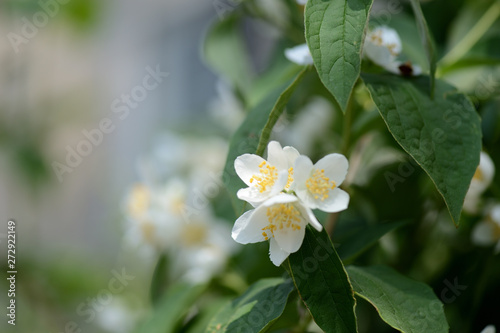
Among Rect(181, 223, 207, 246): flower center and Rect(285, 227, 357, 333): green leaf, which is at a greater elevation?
Rect(285, 227, 357, 333): green leaf

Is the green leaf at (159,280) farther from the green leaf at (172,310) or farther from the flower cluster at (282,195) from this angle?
the flower cluster at (282,195)

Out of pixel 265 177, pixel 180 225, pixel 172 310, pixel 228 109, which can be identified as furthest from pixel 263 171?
pixel 228 109

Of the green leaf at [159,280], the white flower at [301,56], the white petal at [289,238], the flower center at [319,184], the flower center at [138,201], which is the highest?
Answer: the white flower at [301,56]

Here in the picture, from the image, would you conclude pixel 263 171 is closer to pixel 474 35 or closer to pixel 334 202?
pixel 334 202

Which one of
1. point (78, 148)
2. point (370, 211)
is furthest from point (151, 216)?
point (78, 148)

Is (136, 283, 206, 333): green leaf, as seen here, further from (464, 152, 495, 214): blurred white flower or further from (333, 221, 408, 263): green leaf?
(464, 152, 495, 214): blurred white flower

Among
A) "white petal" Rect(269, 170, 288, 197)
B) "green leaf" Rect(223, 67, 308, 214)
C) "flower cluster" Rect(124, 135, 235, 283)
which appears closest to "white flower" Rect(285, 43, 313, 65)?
"green leaf" Rect(223, 67, 308, 214)

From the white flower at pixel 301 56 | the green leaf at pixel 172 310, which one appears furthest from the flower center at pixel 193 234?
the white flower at pixel 301 56
